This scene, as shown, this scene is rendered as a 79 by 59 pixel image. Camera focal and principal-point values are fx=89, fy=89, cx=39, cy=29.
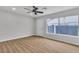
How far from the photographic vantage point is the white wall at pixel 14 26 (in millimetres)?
7172

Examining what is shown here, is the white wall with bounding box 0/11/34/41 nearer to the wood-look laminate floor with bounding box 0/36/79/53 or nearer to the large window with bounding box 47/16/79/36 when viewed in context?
the wood-look laminate floor with bounding box 0/36/79/53

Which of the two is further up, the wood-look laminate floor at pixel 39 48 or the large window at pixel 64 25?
the large window at pixel 64 25

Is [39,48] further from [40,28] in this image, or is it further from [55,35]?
[40,28]

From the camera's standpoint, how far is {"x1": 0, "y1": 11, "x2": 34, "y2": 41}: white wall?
7.17m

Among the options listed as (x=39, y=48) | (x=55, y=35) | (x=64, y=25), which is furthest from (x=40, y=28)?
(x=39, y=48)

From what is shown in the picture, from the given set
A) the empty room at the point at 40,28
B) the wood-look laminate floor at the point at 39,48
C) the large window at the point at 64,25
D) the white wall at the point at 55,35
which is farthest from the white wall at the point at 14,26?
the large window at the point at 64,25

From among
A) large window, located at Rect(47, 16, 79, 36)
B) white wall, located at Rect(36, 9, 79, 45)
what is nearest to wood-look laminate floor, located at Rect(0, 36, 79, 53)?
white wall, located at Rect(36, 9, 79, 45)

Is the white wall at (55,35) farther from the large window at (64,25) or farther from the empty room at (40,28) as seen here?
the large window at (64,25)

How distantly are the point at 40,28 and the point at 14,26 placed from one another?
3.02 meters

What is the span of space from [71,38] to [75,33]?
1.41 feet

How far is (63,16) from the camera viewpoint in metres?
6.81
